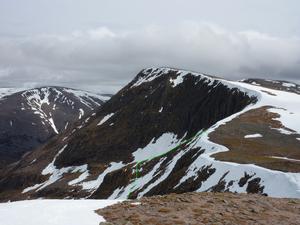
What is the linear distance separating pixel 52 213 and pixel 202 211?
299 inches

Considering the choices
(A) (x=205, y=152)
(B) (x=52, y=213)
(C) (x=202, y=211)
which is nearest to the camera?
(B) (x=52, y=213)

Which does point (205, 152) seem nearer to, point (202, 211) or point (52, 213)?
point (202, 211)

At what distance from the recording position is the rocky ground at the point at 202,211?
885 inches

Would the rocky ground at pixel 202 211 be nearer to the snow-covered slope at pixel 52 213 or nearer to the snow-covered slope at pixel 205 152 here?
A: the snow-covered slope at pixel 52 213

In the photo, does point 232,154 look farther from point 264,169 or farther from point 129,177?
point 129,177

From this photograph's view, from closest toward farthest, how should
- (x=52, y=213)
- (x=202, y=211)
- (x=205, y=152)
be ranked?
(x=52, y=213) → (x=202, y=211) → (x=205, y=152)

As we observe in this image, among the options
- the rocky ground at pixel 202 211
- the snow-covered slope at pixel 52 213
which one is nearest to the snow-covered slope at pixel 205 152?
the rocky ground at pixel 202 211

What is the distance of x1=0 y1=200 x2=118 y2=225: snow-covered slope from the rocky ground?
85 cm

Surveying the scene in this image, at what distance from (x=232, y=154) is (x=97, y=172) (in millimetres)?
113707

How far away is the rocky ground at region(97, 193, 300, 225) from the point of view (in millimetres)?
22469

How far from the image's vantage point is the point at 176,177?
232ft

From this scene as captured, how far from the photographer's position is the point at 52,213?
23172mm

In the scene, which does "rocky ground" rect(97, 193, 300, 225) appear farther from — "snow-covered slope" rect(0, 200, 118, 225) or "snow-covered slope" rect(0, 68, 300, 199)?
"snow-covered slope" rect(0, 68, 300, 199)

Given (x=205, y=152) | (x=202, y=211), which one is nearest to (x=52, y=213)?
(x=202, y=211)
